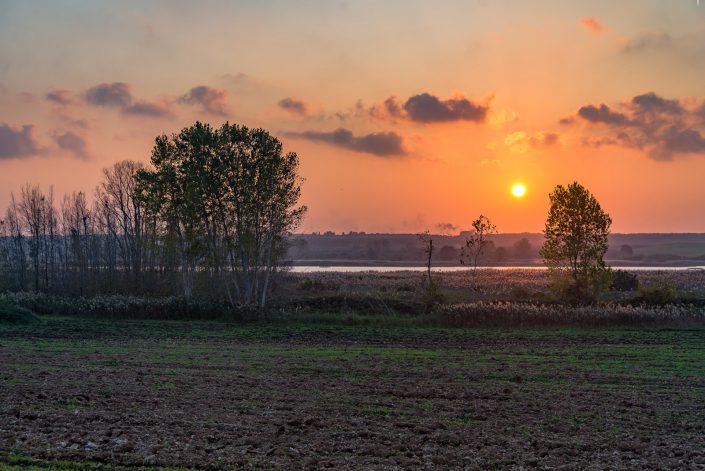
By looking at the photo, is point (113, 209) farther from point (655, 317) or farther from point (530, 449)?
point (530, 449)

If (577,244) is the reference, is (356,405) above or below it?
below

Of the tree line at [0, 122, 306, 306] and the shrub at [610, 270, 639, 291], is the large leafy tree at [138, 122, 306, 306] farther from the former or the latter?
the shrub at [610, 270, 639, 291]

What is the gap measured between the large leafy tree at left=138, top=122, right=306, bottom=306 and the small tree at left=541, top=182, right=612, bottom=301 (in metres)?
18.2

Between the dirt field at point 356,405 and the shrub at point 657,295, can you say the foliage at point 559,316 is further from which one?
the shrub at point 657,295

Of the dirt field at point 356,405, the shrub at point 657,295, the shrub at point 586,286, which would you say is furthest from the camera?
the shrub at point 657,295

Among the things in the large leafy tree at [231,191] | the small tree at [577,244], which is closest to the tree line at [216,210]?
the large leafy tree at [231,191]

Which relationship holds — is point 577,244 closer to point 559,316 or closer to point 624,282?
point 559,316

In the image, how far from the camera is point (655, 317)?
36.7 m

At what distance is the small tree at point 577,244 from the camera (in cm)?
4541

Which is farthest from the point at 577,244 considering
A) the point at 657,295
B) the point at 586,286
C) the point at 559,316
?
the point at 559,316

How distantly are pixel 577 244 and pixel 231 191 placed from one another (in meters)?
24.5

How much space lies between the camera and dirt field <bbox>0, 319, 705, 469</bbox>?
38.0 feet

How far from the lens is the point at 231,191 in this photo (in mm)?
47000

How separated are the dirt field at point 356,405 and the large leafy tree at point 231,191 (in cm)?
1882
